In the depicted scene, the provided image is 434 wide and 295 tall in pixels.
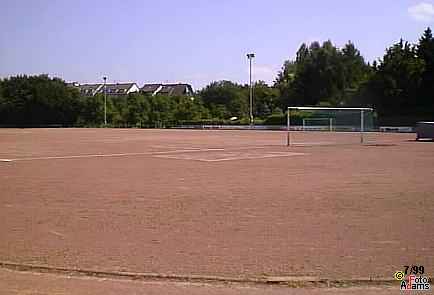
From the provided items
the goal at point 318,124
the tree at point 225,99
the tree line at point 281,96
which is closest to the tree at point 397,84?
the tree line at point 281,96

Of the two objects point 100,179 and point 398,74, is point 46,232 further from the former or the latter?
point 398,74

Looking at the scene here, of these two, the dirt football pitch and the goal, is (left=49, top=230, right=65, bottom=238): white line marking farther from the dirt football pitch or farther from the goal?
the goal

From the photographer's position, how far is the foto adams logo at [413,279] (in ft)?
23.5

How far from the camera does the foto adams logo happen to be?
7176 mm

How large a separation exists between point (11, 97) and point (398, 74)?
3340 inches

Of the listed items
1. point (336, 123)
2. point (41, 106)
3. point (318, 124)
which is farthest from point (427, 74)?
point (41, 106)

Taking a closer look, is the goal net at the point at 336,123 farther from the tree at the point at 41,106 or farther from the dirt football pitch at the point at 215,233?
the tree at the point at 41,106

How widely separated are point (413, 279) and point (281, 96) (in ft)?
385

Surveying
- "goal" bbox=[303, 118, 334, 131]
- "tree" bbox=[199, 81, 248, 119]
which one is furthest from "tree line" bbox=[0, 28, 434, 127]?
"goal" bbox=[303, 118, 334, 131]

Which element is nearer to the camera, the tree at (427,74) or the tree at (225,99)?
the tree at (427,74)

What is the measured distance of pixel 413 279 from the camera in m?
7.49

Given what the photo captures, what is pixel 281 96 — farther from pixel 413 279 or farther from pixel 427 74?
pixel 413 279

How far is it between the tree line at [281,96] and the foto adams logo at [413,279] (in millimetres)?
85109

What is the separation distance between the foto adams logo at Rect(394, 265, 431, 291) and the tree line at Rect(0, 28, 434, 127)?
85.1 meters
